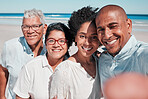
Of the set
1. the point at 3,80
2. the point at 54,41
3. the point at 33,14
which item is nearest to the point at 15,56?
the point at 3,80

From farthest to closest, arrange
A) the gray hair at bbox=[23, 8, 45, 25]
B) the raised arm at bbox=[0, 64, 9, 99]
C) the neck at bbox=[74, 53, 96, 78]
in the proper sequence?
the raised arm at bbox=[0, 64, 9, 99]
the gray hair at bbox=[23, 8, 45, 25]
the neck at bbox=[74, 53, 96, 78]

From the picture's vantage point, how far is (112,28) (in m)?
1.98

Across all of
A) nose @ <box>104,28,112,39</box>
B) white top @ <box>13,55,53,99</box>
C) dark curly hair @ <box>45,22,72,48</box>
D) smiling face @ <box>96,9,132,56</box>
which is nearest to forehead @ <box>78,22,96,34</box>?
smiling face @ <box>96,9,132,56</box>

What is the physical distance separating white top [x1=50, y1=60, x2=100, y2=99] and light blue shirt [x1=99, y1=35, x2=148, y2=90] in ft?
0.65

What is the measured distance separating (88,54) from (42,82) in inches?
29.9

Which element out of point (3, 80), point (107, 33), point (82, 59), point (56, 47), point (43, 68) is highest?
point (107, 33)

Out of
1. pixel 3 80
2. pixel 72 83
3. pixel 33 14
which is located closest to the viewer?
pixel 72 83

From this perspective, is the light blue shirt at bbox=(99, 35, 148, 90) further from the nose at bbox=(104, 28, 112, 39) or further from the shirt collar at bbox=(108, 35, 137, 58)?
the nose at bbox=(104, 28, 112, 39)

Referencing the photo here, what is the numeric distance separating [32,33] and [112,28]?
1.57 metres

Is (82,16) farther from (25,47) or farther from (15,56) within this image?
(15,56)

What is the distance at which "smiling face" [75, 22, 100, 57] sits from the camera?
2.12 meters

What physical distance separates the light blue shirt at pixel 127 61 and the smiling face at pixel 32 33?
136 centimetres

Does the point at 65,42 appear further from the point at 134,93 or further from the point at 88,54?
the point at 134,93

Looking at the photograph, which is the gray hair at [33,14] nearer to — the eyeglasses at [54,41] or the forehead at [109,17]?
the eyeglasses at [54,41]
